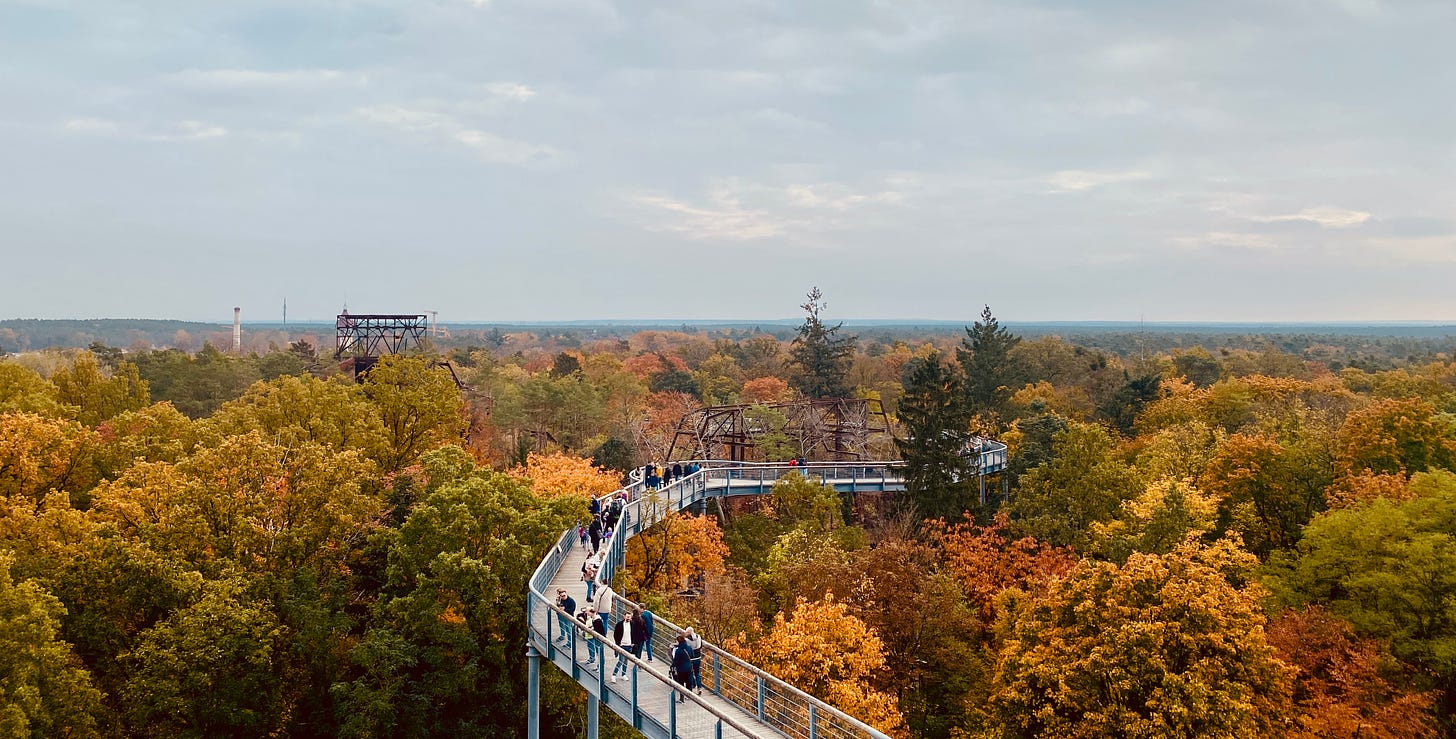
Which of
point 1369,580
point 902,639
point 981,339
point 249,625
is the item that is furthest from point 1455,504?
point 981,339

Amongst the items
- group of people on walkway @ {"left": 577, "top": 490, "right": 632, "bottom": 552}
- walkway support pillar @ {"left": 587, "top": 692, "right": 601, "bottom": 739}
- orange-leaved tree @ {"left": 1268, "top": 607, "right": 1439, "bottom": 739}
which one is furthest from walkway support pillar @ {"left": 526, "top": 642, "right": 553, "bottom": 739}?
orange-leaved tree @ {"left": 1268, "top": 607, "right": 1439, "bottom": 739}

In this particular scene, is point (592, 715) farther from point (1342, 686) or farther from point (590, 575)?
point (1342, 686)

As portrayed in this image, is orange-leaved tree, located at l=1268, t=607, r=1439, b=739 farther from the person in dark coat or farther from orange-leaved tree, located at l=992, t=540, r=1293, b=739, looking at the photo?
the person in dark coat

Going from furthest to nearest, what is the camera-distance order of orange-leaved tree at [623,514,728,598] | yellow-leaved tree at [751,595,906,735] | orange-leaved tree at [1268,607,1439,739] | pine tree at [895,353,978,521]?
pine tree at [895,353,978,521] < orange-leaved tree at [623,514,728,598] < yellow-leaved tree at [751,595,906,735] < orange-leaved tree at [1268,607,1439,739]

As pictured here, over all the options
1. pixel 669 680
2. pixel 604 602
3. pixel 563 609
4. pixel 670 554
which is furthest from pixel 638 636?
pixel 670 554

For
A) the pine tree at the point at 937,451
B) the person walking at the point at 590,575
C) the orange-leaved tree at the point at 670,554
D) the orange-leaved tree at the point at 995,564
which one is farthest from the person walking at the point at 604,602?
the pine tree at the point at 937,451
